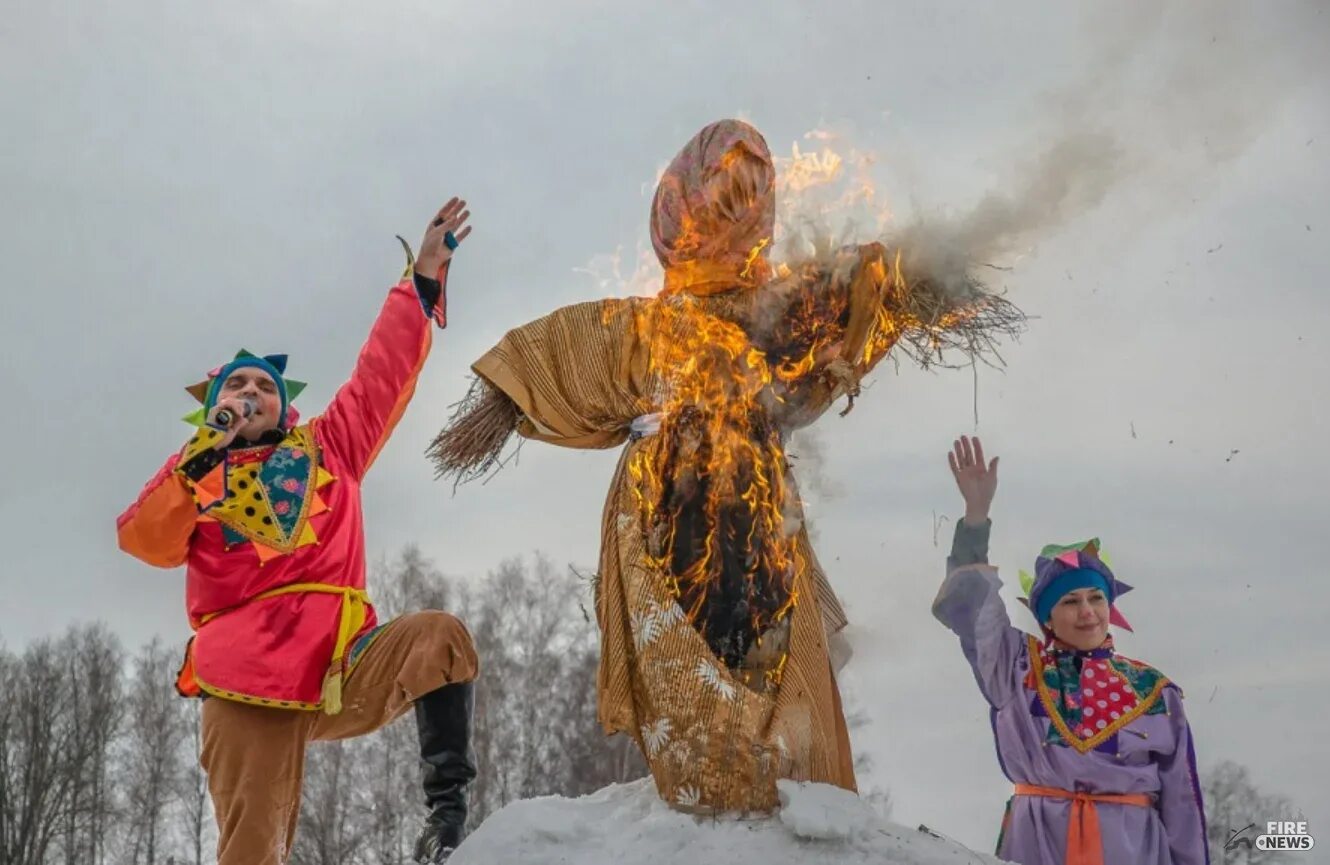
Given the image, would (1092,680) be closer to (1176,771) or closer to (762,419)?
(1176,771)

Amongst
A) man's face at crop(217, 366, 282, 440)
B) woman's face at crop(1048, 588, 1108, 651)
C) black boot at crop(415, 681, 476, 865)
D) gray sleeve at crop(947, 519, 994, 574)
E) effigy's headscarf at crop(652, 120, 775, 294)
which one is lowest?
black boot at crop(415, 681, 476, 865)

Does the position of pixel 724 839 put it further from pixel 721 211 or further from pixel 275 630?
pixel 721 211

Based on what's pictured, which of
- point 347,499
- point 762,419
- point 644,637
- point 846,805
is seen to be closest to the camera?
→ point 846,805

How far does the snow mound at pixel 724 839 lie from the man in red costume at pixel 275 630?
23.7 inches

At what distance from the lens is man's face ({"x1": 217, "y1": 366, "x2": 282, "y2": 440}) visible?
4840 mm

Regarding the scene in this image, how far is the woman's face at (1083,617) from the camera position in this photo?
5012mm

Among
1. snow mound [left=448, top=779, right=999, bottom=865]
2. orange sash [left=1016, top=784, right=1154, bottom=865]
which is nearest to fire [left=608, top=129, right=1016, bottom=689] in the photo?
snow mound [left=448, top=779, right=999, bottom=865]

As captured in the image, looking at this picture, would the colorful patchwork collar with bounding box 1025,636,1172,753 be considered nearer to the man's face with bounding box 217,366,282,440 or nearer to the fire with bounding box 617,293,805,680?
the fire with bounding box 617,293,805,680

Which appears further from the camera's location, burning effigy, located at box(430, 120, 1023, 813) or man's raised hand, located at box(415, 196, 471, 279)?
man's raised hand, located at box(415, 196, 471, 279)

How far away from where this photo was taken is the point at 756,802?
393cm

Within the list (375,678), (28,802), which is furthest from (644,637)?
(28,802)

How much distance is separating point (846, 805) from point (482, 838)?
1.04 metres

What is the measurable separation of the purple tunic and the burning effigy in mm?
610

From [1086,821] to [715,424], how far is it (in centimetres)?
190
